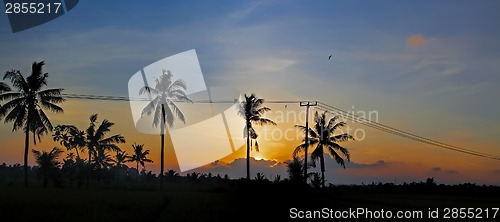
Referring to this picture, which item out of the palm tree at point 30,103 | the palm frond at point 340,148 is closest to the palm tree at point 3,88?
the palm tree at point 30,103

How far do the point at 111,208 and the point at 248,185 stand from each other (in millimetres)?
7953

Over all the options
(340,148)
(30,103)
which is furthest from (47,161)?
(340,148)

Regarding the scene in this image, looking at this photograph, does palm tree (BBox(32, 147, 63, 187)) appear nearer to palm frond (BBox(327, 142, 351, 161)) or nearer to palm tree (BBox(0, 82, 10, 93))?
palm tree (BBox(0, 82, 10, 93))

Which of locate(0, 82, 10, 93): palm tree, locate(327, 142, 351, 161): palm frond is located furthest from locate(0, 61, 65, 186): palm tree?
locate(327, 142, 351, 161): palm frond

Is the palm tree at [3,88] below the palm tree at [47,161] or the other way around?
the other way around

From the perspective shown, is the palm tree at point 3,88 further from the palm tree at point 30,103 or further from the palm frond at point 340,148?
the palm frond at point 340,148

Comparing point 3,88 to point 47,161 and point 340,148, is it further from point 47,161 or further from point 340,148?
point 340,148

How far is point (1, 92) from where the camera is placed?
43.7 meters

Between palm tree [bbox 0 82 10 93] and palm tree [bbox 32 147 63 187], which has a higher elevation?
palm tree [bbox 0 82 10 93]

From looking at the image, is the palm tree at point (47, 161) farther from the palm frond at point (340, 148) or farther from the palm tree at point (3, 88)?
the palm frond at point (340, 148)

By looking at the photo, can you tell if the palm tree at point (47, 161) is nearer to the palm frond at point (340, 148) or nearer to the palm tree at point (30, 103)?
the palm tree at point (30, 103)

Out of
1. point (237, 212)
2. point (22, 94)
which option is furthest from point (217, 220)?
point (22, 94)

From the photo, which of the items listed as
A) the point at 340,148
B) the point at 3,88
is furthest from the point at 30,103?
the point at 340,148

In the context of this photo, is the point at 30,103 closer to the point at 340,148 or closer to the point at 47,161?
the point at 47,161
